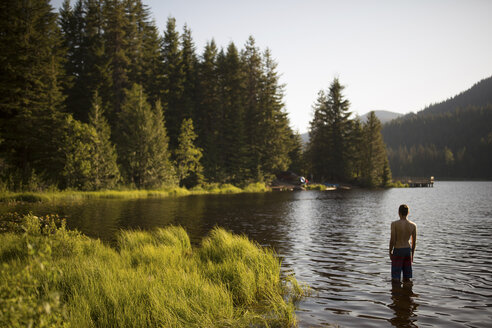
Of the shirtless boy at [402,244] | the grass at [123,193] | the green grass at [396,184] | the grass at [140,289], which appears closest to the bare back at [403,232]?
the shirtless boy at [402,244]

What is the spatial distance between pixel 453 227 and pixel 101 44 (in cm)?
5442

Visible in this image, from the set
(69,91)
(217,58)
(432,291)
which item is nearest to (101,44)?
(69,91)

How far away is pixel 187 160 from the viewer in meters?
52.4

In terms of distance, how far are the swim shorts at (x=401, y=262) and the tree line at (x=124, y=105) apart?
34.6 meters

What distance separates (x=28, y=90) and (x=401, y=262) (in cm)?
4073

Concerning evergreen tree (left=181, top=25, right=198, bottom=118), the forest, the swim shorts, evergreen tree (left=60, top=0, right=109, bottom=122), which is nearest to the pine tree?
the forest

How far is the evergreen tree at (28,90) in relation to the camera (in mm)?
35281

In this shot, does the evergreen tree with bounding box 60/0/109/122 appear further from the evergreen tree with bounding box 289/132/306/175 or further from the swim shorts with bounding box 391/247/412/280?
the swim shorts with bounding box 391/247/412/280

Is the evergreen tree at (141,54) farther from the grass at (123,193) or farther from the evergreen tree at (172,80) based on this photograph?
the grass at (123,193)

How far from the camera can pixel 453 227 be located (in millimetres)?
21781

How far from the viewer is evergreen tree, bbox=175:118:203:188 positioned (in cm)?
5199

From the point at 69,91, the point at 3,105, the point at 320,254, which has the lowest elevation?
the point at 320,254

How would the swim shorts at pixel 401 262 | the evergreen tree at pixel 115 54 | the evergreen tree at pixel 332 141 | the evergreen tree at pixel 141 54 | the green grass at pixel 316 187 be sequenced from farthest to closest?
1. the evergreen tree at pixel 332 141
2. the green grass at pixel 316 187
3. the evergreen tree at pixel 141 54
4. the evergreen tree at pixel 115 54
5. the swim shorts at pixel 401 262

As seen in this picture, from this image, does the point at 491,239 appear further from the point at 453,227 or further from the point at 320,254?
the point at 320,254
